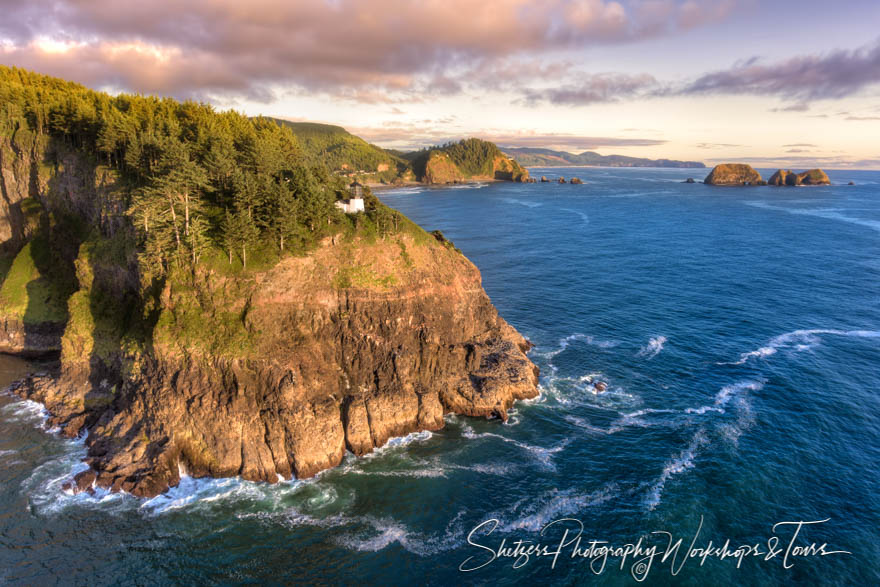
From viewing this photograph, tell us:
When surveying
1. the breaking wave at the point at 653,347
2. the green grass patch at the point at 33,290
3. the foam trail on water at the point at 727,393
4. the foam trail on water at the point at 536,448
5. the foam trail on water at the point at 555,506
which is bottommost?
the foam trail on water at the point at 555,506

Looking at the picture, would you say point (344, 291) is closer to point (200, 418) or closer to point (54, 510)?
point (200, 418)

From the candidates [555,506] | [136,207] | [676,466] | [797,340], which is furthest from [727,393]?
[136,207]

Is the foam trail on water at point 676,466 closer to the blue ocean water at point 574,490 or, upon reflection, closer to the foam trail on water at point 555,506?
the blue ocean water at point 574,490

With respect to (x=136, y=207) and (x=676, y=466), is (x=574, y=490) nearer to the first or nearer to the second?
(x=676, y=466)

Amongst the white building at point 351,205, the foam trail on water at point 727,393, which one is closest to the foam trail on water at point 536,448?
the foam trail on water at point 727,393

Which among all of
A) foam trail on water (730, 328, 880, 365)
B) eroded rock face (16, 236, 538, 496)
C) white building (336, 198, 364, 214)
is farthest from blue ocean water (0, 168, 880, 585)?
white building (336, 198, 364, 214)

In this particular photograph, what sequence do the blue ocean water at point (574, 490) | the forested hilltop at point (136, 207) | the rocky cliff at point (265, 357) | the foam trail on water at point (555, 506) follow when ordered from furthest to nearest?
1. the forested hilltop at point (136, 207)
2. the rocky cliff at point (265, 357)
3. the foam trail on water at point (555, 506)
4. the blue ocean water at point (574, 490)

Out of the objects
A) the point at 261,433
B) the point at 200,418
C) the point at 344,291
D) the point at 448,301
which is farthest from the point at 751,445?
the point at 200,418
